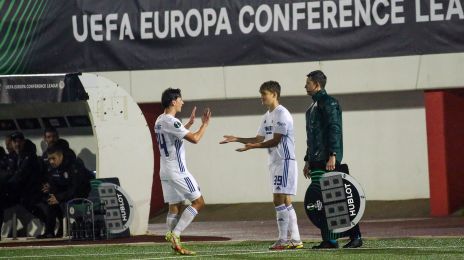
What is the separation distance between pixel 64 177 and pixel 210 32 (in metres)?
5.01

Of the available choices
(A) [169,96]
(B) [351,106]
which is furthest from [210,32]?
(A) [169,96]

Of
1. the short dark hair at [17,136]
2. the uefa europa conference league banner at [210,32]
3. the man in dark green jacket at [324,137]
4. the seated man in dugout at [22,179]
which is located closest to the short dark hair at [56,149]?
the seated man in dugout at [22,179]

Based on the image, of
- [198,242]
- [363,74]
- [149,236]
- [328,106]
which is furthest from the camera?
→ [363,74]

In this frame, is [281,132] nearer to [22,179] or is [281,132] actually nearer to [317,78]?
[317,78]

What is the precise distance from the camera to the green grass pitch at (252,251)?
1423 cm

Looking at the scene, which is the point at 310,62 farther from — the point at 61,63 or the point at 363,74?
the point at 61,63

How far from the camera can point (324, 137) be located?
49.7 feet

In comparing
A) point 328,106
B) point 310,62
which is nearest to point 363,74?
point 310,62

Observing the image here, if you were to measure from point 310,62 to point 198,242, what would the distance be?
6.76 m

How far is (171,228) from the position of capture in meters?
15.5

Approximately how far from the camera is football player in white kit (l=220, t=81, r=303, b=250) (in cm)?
1538

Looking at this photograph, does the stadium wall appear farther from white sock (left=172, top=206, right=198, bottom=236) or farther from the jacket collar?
white sock (left=172, top=206, right=198, bottom=236)

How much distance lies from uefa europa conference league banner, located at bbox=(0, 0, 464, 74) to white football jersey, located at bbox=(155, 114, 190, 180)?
27.1ft

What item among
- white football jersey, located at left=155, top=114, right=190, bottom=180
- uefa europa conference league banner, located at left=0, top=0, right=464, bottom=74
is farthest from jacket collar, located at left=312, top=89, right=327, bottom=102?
uefa europa conference league banner, located at left=0, top=0, right=464, bottom=74
